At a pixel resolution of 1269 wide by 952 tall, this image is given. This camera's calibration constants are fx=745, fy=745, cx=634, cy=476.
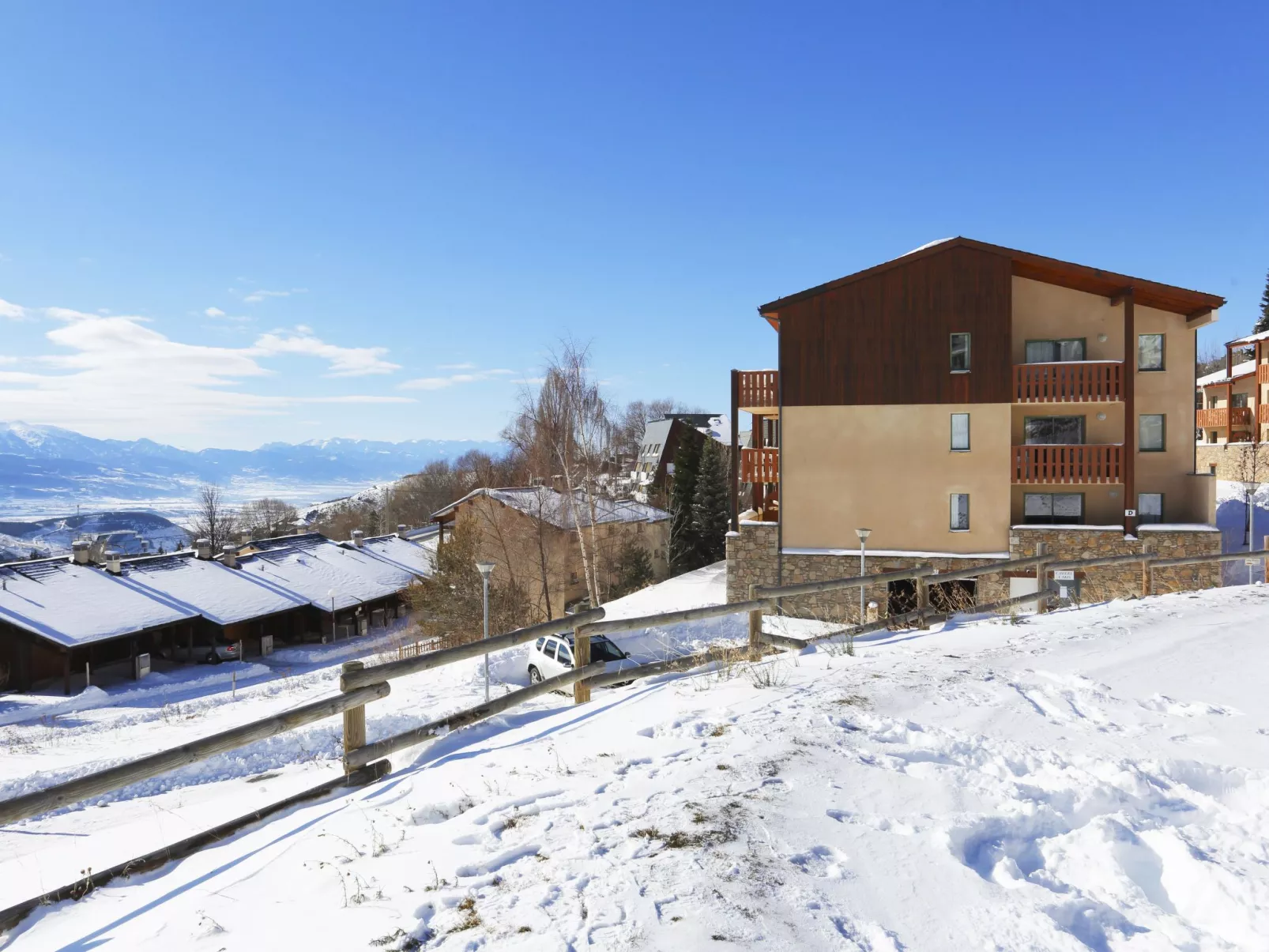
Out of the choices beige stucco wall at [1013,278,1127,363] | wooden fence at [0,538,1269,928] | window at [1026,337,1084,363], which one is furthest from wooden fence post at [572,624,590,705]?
window at [1026,337,1084,363]

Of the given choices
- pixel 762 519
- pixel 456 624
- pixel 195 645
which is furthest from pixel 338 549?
pixel 762 519

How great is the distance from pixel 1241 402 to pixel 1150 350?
99.8 ft

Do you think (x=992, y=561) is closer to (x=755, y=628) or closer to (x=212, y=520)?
(x=755, y=628)

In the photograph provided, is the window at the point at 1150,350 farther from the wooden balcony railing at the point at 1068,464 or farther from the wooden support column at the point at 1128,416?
the wooden balcony railing at the point at 1068,464

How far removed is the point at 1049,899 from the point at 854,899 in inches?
34.8

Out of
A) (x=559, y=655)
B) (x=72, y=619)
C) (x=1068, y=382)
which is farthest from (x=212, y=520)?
(x=1068, y=382)

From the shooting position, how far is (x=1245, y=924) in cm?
323

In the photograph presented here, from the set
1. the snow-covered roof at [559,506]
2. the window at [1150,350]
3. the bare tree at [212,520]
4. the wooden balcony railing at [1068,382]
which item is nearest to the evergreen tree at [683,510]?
the snow-covered roof at [559,506]

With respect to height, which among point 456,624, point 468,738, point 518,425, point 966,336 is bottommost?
point 456,624

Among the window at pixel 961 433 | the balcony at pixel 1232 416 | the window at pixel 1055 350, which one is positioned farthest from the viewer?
the balcony at pixel 1232 416

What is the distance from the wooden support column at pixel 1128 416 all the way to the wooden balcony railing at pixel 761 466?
946cm

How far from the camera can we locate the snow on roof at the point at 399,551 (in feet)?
157

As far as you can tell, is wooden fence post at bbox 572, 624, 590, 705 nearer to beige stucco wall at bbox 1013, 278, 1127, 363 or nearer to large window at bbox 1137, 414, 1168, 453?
beige stucco wall at bbox 1013, 278, 1127, 363

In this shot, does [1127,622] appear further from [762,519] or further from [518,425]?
[518,425]
